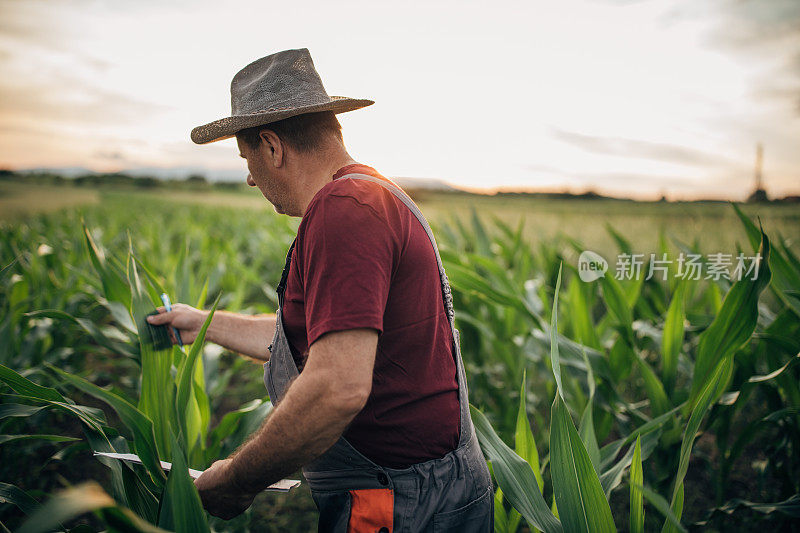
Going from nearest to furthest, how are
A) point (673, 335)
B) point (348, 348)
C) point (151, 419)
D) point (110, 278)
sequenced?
1. point (348, 348)
2. point (151, 419)
3. point (110, 278)
4. point (673, 335)

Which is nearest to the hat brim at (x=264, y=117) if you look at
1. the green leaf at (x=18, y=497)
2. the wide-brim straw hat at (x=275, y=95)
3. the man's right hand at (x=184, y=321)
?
the wide-brim straw hat at (x=275, y=95)

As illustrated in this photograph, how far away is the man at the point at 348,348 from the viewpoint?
2.49 feet

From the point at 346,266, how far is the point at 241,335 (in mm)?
748

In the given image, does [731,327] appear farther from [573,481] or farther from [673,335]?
[573,481]

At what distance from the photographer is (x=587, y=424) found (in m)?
1.05

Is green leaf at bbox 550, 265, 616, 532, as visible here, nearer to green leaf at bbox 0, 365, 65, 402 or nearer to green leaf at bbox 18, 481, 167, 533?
green leaf at bbox 18, 481, 167, 533

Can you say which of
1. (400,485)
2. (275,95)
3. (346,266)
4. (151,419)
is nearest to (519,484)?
(400,485)

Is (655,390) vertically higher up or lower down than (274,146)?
lower down

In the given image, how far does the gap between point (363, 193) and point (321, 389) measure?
34cm

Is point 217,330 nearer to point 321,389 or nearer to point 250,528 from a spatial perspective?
point 321,389

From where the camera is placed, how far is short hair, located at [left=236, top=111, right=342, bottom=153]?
40.1 inches

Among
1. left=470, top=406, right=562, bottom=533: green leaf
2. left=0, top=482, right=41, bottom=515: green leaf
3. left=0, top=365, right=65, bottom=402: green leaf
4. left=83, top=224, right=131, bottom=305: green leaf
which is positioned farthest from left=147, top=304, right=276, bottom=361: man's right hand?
left=470, top=406, right=562, bottom=533: green leaf

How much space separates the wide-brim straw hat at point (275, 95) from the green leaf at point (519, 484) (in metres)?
0.83

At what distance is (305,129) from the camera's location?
103cm
